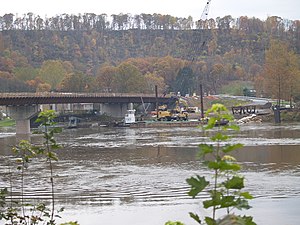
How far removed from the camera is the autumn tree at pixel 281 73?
345 feet

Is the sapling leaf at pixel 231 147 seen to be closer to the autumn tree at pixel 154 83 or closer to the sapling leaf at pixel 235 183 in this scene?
the sapling leaf at pixel 235 183

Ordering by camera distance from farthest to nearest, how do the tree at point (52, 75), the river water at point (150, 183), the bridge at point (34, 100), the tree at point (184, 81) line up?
the tree at point (52, 75), the tree at point (184, 81), the bridge at point (34, 100), the river water at point (150, 183)

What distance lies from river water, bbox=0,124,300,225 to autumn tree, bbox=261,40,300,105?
4994 centimetres

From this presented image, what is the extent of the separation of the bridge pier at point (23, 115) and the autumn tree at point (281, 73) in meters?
35.4

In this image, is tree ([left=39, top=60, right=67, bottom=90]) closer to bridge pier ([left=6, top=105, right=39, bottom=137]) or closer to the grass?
the grass

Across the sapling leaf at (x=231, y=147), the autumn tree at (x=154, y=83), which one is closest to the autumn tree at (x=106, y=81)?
the autumn tree at (x=154, y=83)

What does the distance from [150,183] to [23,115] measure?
223 ft

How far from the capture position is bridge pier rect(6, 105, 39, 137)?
96.4m

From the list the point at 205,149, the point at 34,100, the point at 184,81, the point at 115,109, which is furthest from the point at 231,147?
the point at 184,81

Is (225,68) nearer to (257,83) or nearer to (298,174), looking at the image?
(257,83)

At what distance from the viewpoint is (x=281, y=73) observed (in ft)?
345

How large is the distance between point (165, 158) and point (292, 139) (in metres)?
17.2

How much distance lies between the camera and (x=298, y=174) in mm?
34750

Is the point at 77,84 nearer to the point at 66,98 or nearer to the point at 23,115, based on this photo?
the point at 66,98
